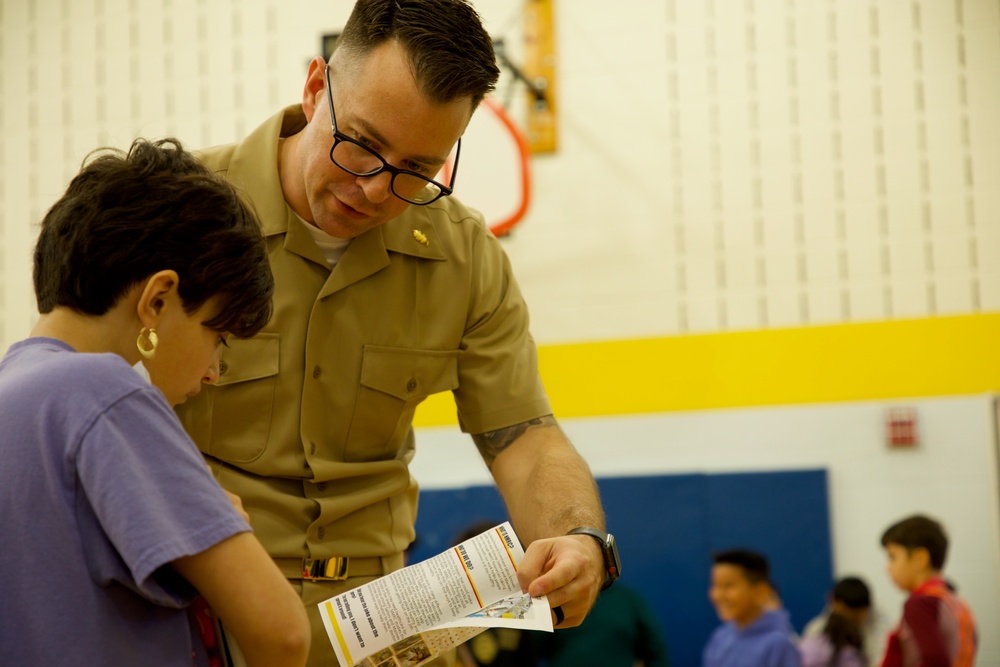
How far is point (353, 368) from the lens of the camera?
2191 millimetres

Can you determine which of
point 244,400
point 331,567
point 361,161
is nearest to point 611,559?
point 331,567

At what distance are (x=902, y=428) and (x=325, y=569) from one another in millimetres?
4868

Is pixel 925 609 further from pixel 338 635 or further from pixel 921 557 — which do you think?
pixel 338 635

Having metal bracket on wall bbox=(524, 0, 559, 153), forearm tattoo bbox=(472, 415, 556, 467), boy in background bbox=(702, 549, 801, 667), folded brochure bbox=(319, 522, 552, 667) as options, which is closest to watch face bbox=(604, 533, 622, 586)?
folded brochure bbox=(319, 522, 552, 667)

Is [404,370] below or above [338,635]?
above

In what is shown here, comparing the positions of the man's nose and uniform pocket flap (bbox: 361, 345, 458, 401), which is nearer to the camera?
the man's nose

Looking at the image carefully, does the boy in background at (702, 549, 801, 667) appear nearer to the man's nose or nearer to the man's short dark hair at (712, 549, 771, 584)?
the man's short dark hair at (712, 549, 771, 584)

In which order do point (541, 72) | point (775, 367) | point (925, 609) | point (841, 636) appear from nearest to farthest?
point (925, 609) < point (841, 636) < point (775, 367) < point (541, 72)

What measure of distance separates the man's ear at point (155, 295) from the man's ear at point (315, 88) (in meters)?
0.81

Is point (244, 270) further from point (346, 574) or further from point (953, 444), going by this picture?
point (953, 444)

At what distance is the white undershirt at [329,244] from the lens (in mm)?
2225

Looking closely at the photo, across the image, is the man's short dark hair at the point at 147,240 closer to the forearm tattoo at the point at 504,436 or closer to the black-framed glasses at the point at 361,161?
the black-framed glasses at the point at 361,161

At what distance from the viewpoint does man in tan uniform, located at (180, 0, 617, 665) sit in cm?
203

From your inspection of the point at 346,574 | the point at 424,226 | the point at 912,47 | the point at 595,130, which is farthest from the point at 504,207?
the point at 346,574
